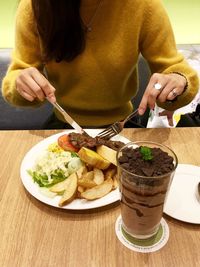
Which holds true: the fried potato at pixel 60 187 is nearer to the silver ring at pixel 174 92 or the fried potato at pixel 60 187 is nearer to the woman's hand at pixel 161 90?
the woman's hand at pixel 161 90

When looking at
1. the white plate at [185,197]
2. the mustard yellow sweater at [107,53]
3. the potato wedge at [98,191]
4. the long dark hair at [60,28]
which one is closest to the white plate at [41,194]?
the potato wedge at [98,191]

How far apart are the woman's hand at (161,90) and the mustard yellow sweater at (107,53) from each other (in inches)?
3.9

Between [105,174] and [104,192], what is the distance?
6 cm

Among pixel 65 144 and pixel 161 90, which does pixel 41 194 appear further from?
pixel 161 90

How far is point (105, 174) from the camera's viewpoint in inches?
33.7

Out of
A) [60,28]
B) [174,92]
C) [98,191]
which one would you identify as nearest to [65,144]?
[98,191]

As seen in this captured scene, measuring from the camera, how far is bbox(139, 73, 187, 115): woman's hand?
39.0 inches

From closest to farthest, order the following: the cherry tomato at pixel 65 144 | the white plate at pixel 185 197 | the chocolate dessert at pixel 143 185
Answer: the chocolate dessert at pixel 143 185, the white plate at pixel 185 197, the cherry tomato at pixel 65 144

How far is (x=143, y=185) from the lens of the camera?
606mm

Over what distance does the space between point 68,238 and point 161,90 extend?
505mm

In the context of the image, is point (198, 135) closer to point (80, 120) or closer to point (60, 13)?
point (80, 120)

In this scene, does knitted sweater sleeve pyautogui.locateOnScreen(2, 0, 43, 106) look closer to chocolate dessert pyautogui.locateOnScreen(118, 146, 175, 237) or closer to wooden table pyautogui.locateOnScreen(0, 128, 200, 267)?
wooden table pyautogui.locateOnScreen(0, 128, 200, 267)

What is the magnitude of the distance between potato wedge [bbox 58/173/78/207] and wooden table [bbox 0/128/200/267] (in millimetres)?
29

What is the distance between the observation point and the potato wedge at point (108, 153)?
86cm
